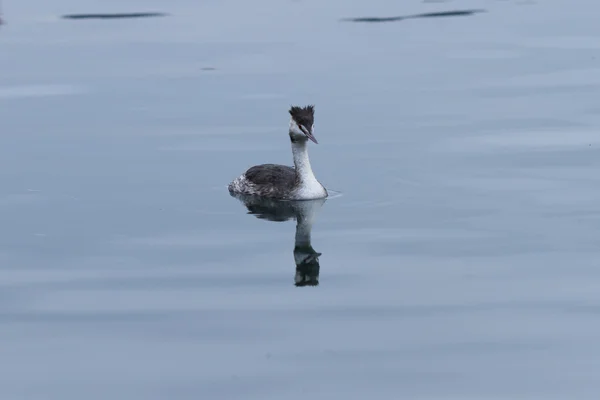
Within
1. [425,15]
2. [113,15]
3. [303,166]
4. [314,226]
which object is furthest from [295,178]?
[113,15]

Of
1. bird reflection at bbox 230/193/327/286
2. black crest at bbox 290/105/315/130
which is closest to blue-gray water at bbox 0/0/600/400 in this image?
bird reflection at bbox 230/193/327/286

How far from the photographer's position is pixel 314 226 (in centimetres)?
1734

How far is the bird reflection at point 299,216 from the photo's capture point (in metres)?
15.1

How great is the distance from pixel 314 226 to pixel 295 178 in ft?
6.95

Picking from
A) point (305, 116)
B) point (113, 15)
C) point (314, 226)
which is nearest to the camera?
point (314, 226)

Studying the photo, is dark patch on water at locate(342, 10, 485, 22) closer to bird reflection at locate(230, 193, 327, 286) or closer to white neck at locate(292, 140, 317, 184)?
white neck at locate(292, 140, 317, 184)

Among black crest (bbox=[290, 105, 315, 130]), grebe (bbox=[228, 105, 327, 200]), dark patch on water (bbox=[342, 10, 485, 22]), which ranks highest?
dark patch on water (bbox=[342, 10, 485, 22])

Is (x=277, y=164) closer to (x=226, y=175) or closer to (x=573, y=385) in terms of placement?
(x=226, y=175)

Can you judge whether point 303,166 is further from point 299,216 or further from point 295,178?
point 299,216

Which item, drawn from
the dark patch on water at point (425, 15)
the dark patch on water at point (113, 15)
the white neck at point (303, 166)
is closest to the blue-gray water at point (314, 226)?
the white neck at point (303, 166)

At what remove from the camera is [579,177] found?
19.1 m

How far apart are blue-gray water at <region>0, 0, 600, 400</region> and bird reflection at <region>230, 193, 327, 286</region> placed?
Result: 0.18 meters

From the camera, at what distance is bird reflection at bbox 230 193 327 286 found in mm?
15062

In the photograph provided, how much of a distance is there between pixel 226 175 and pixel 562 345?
8620mm
